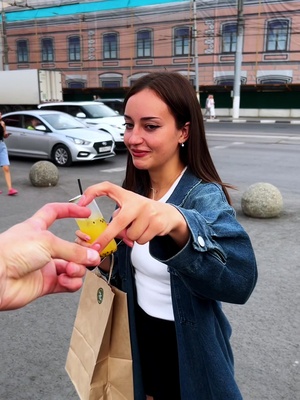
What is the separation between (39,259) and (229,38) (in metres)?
31.8

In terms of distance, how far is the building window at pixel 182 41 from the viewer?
3148 centimetres

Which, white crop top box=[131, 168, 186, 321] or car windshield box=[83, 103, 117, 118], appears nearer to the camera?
white crop top box=[131, 168, 186, 321]

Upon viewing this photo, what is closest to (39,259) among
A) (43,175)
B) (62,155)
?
(43,175)

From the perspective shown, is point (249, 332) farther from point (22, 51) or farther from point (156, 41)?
point (22, 51)

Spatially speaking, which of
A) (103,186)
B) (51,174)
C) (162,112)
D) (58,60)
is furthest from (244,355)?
(58,60)

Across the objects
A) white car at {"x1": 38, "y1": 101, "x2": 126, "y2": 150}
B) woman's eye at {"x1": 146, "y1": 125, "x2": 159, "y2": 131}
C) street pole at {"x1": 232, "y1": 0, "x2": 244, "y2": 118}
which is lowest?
white car at {"x1": 38, "y1": 101, "x2": 126, "y2": 150}

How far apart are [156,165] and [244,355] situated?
1993mm

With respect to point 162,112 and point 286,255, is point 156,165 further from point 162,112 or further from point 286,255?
point 286,255

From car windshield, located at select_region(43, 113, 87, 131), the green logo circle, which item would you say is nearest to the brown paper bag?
the green logo circle

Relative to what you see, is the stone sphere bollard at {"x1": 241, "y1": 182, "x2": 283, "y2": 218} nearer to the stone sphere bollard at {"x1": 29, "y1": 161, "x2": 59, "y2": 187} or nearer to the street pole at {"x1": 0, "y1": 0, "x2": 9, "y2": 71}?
the stone sphere bollard at {"x1": 29, "y1": 161, "x2": 59, "y2": 187}

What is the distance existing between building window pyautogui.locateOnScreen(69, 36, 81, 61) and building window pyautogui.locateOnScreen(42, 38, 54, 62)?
6.94ft

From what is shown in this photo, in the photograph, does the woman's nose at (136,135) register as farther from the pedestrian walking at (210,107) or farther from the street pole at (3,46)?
the street pole at (3,46)

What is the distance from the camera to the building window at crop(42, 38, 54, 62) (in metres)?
37.2

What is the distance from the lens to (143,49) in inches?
1313
